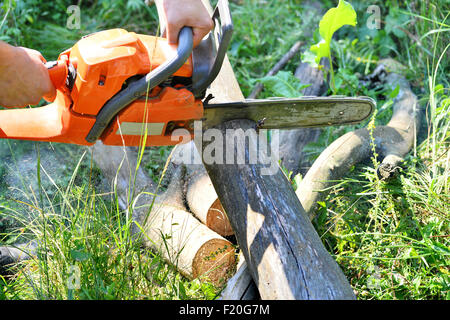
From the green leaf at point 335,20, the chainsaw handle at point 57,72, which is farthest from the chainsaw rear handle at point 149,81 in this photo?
the green leaf at point 335,20

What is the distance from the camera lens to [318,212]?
2537 mm

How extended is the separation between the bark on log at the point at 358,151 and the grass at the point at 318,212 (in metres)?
0.09

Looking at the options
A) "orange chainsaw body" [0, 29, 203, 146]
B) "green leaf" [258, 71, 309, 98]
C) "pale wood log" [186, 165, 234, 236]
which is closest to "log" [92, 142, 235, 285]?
"pale wood log" [186, 165, 234, 236]

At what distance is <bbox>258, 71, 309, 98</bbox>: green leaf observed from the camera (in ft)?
10.7

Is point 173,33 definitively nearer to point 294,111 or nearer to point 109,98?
point 109,98

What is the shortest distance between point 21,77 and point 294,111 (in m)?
1.37

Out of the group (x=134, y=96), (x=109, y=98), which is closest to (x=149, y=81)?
(x=134, y=96)

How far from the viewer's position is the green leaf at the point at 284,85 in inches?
128

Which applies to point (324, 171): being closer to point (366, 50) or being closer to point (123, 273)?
point (123, 273)

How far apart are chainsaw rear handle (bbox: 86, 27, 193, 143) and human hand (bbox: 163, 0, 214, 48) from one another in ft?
0.11

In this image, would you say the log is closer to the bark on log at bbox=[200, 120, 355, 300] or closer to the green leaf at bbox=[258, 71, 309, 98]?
the bark on log at bbox=[200, 120, 355, 300]

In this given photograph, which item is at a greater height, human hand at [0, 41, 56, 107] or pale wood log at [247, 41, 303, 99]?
human hand at [0, 41, 56, 107]
